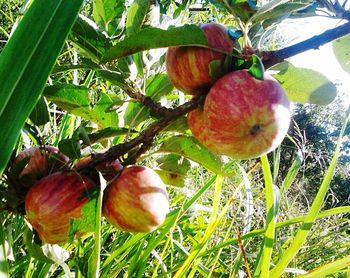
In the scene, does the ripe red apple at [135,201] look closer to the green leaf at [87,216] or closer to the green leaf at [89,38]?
the green leaf at [87,216]

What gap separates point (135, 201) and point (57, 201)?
0.25 ft

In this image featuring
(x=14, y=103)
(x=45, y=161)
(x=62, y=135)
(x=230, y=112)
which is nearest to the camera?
(x=14, y=103)

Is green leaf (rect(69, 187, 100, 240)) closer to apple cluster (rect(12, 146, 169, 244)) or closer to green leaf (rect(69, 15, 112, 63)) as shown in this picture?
apple cluster (rect(12, 146, 169, 244))

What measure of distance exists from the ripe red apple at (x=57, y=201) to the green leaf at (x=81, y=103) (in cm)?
9

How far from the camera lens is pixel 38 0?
0.23 metres

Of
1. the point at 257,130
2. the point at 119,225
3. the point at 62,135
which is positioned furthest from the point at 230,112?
the point at 62,135

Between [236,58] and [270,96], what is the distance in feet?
0.18

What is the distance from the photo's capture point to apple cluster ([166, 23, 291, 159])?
0.38 meters

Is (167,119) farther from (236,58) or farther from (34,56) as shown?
(34,56)

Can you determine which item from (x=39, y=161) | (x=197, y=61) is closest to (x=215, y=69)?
(x=197, y=61)

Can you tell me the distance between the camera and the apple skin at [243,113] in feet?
1.22

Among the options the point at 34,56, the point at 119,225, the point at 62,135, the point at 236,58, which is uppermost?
the point at 34,56

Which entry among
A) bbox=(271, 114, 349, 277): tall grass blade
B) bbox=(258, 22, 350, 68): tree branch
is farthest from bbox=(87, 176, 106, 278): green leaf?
bbox=(271, 114, 349, 277): tall grass blade

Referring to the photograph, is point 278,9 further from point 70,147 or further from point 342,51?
point 70,147
